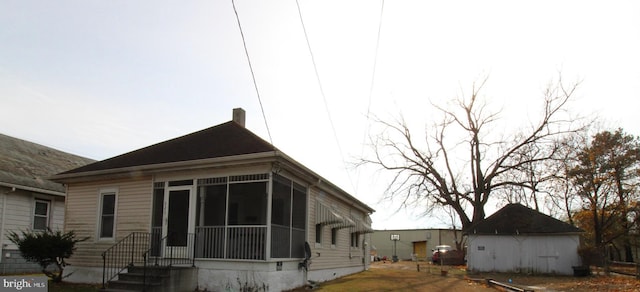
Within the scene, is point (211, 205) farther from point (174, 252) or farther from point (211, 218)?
point (174, 252)

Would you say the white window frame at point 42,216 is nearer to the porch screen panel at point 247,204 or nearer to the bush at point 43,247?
the bush at point 43,247

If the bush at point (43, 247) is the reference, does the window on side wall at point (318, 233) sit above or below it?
above

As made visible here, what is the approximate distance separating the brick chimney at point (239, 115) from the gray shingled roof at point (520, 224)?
54.4 feet

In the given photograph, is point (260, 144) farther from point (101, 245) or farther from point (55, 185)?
point (55, 185)

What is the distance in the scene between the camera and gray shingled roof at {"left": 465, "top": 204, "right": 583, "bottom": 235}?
25.5 m

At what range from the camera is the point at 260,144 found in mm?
13219

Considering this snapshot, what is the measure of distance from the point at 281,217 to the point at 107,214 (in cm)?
575

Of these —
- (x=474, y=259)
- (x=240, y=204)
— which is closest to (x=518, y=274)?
(x=474, y=259)

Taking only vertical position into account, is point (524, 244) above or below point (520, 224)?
below

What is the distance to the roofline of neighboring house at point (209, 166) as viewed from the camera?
12164 mm

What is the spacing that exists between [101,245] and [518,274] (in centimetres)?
2072

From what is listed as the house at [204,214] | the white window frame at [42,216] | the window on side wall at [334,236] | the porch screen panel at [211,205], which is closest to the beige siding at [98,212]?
the house at [204,214]

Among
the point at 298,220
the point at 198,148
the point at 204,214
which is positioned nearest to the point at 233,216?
the point at 204,214

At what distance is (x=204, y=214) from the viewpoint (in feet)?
44.0
